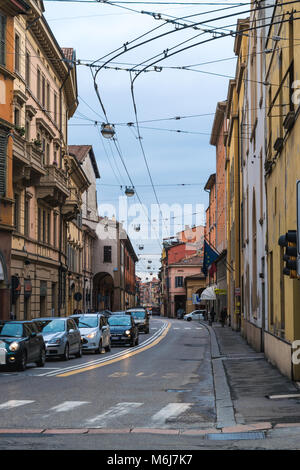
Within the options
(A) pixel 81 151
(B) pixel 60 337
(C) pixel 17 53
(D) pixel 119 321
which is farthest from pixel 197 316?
(B) pixel 60 337

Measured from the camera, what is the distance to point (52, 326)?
25.4 metres

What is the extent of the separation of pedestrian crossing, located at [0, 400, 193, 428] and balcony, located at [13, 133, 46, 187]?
65.7 ft

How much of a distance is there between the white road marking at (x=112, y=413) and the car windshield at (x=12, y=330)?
27.4 feet

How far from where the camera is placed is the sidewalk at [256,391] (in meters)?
11.1

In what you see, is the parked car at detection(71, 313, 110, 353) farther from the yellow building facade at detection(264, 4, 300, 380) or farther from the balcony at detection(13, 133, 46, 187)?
the yellow building facade at detection(264, 4, 300, 380)

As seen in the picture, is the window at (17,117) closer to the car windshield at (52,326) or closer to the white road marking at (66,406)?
the car windshield at (52,326)

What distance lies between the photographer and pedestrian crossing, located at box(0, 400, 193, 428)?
10789 mm

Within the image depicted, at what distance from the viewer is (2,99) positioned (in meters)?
30.2

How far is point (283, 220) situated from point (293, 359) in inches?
146

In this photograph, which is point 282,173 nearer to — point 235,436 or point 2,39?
point 235,436

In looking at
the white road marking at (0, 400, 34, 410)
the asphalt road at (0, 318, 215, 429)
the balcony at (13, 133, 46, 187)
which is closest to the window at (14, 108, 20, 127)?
the balcony at (13, 133, 46, 187)
